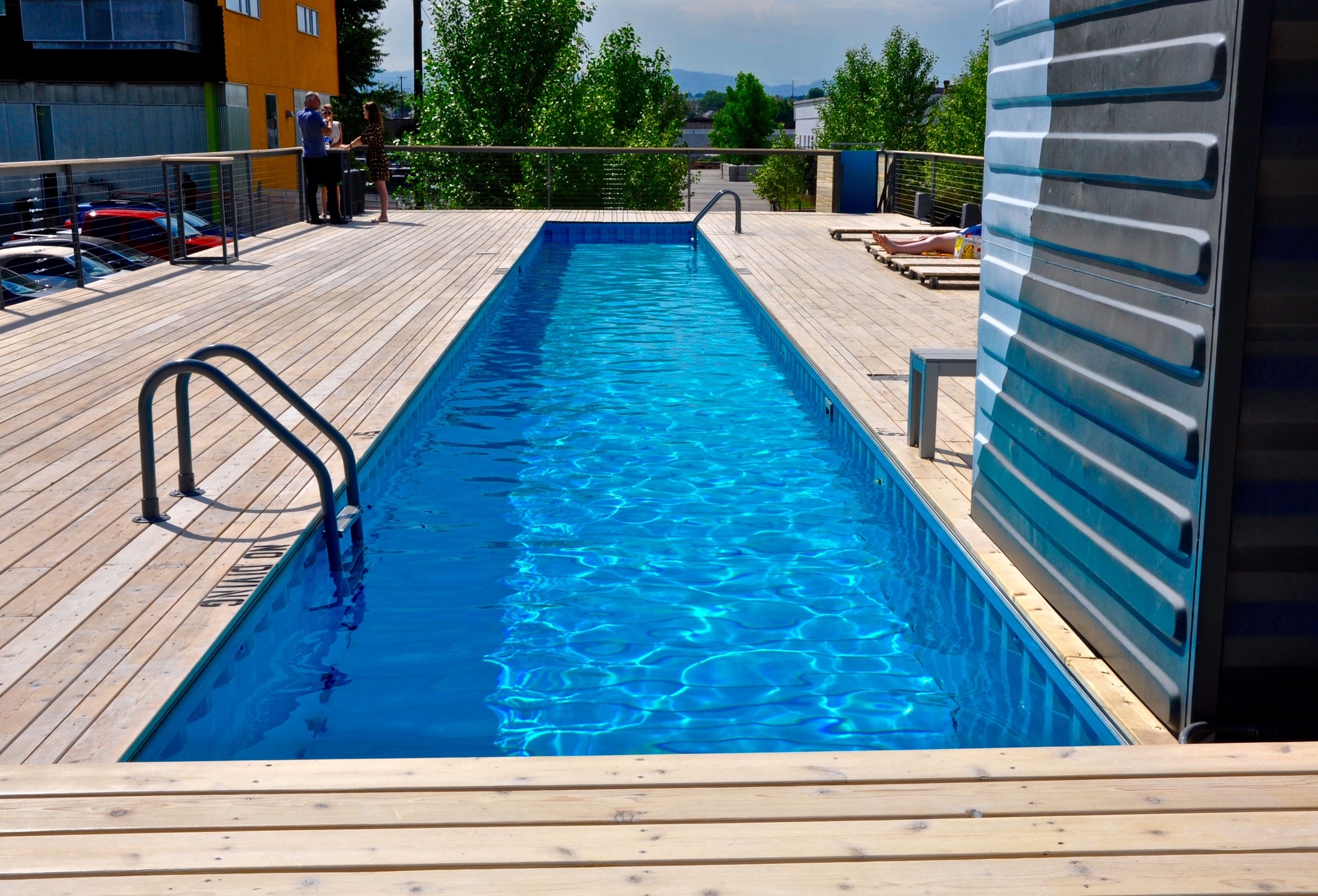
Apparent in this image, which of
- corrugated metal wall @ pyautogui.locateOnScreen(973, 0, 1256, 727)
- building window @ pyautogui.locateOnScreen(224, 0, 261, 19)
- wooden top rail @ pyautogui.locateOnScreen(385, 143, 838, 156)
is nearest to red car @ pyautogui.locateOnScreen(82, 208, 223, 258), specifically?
wooden top rail @ pyautogui.locateOnScreen(385, 143, 838, 156)

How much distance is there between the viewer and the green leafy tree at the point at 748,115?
7619cm

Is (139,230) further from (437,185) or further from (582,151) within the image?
(437,185)

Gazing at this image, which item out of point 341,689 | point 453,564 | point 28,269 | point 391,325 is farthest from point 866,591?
point 28,269

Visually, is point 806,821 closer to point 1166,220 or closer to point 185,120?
point 1166,220

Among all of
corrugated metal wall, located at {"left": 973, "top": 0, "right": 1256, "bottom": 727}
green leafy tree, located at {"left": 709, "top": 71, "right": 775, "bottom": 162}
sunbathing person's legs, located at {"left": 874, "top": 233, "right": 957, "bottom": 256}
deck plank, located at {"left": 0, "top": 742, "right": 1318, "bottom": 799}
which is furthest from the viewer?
green leafy tree, located at {"left": 709, "top": 71, "right": 775, "bottom": 162}

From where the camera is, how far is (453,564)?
4.61m

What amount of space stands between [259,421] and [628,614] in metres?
1.38

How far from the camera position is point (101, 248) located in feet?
36.3

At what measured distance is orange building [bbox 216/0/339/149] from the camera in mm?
23812

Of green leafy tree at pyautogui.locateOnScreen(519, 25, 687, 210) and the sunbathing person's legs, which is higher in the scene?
green leafy tree at pyautogui.locateOnScreen(519, 25, 687, 210)

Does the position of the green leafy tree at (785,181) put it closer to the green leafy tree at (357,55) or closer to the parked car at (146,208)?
the green leafy tree at (357,55)

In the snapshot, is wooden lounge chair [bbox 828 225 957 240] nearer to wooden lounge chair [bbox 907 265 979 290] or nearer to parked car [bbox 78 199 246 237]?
wooden lounge chair [bbox 907 265 979 290]

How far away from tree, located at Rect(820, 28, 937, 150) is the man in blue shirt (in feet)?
118

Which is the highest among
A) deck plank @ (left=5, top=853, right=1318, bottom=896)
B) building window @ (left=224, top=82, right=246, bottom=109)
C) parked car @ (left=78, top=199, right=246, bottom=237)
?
building window @ (left=224, top=82, right=246, bottom=109)
